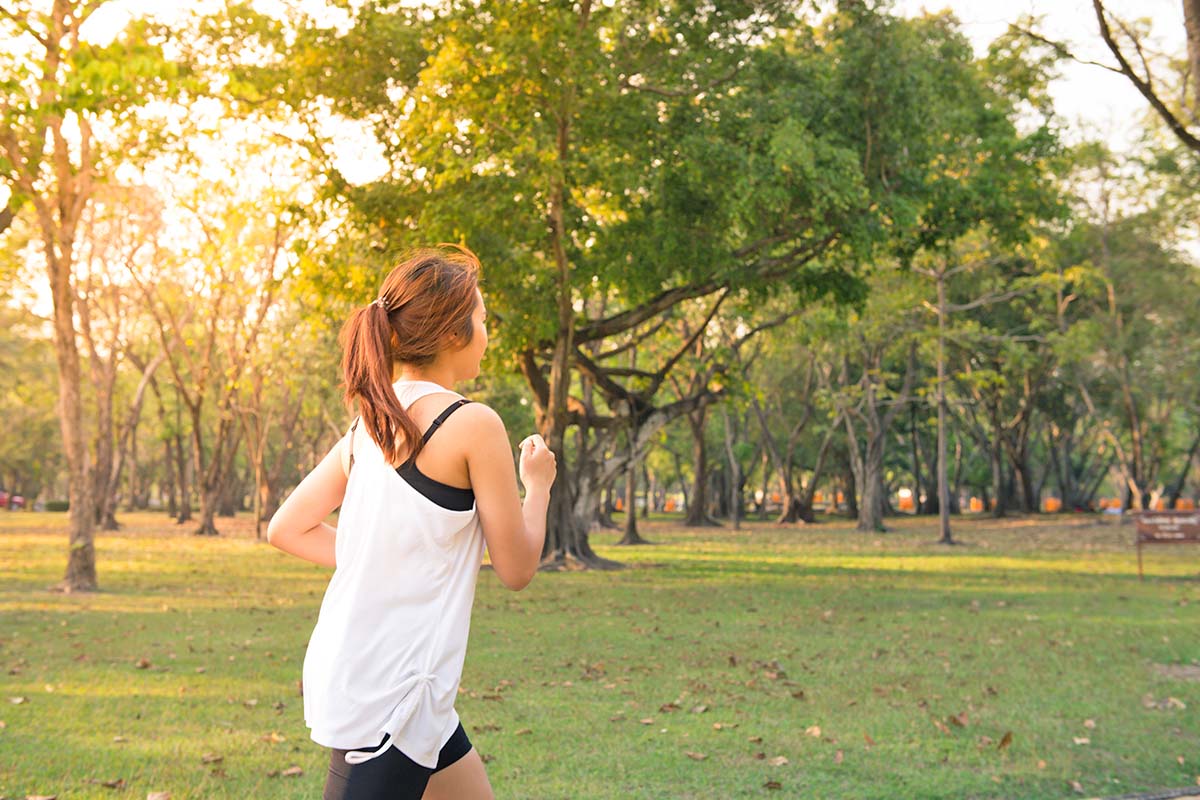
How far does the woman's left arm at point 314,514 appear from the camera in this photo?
109 inches

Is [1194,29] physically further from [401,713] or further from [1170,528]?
[1170,528]

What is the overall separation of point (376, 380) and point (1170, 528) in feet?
62.7

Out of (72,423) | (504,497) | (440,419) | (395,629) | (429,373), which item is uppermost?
(72,423)

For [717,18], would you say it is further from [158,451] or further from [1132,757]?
[158,451]

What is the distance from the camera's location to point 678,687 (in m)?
9.63

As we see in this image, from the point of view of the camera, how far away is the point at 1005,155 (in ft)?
71.4

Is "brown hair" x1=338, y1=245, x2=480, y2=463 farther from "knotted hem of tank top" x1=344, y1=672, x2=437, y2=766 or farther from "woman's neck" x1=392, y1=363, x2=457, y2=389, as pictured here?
"knotted hem of tank top" x1=344, y1=672, x2=437, y2=766

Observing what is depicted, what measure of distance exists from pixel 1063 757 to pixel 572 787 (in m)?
3.03

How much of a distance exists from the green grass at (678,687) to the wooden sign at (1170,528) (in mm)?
896

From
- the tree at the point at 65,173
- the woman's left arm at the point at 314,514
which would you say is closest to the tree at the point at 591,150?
the tree at the point at 65,173

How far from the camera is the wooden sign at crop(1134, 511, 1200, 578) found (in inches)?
736

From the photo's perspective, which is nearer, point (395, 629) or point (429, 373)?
point (395, 629)

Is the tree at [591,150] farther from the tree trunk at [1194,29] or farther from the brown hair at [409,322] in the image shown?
the brown hair at [409,322]

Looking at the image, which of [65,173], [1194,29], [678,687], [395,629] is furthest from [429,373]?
[65,173]
